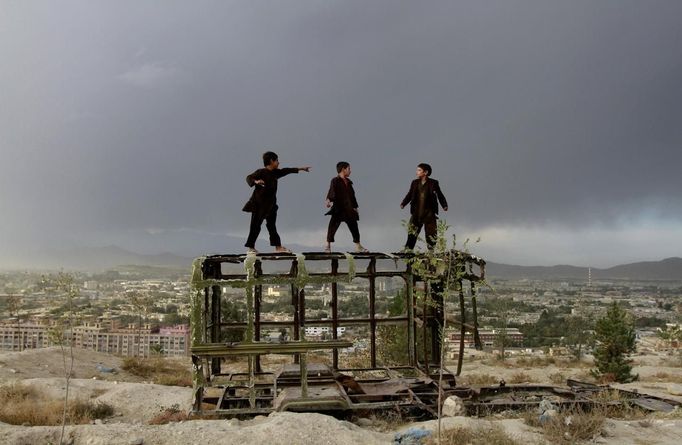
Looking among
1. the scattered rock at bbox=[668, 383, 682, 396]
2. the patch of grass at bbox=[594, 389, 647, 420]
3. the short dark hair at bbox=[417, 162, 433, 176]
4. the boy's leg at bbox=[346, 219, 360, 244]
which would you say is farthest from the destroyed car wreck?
the scattered rock at bbox=[668, 383, 682, 396]

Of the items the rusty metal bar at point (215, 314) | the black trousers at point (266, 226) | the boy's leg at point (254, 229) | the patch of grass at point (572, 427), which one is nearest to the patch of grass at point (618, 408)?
the patch of grass at point (572, 427)

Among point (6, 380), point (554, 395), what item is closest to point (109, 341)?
point (6, 380)

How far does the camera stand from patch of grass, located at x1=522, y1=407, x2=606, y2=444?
7.40 m

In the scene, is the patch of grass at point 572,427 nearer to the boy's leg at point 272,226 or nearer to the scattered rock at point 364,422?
the scattered rock at point 364,422

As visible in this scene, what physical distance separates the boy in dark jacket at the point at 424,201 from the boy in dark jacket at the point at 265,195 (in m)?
2.81

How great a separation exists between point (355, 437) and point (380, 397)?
2041mm

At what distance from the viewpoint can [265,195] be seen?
1052cm

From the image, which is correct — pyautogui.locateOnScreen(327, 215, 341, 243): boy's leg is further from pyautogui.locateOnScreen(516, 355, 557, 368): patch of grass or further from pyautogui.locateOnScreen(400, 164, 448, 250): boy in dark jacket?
pyautogui.locateOnScreen(516, 355, 557, 368): patch of grass

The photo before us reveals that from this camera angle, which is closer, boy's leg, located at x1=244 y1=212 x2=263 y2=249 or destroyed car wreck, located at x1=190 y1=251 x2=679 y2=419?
destroyed car wreck, located at x1=190 y1=251 x2=679 y2=419

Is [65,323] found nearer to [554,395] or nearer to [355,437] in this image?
[355,437]

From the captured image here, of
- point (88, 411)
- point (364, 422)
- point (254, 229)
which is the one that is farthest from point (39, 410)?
point (364, 422)

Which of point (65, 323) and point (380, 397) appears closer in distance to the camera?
point (65, 323)

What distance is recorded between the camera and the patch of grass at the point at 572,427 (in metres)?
7.40

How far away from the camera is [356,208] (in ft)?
37.7
